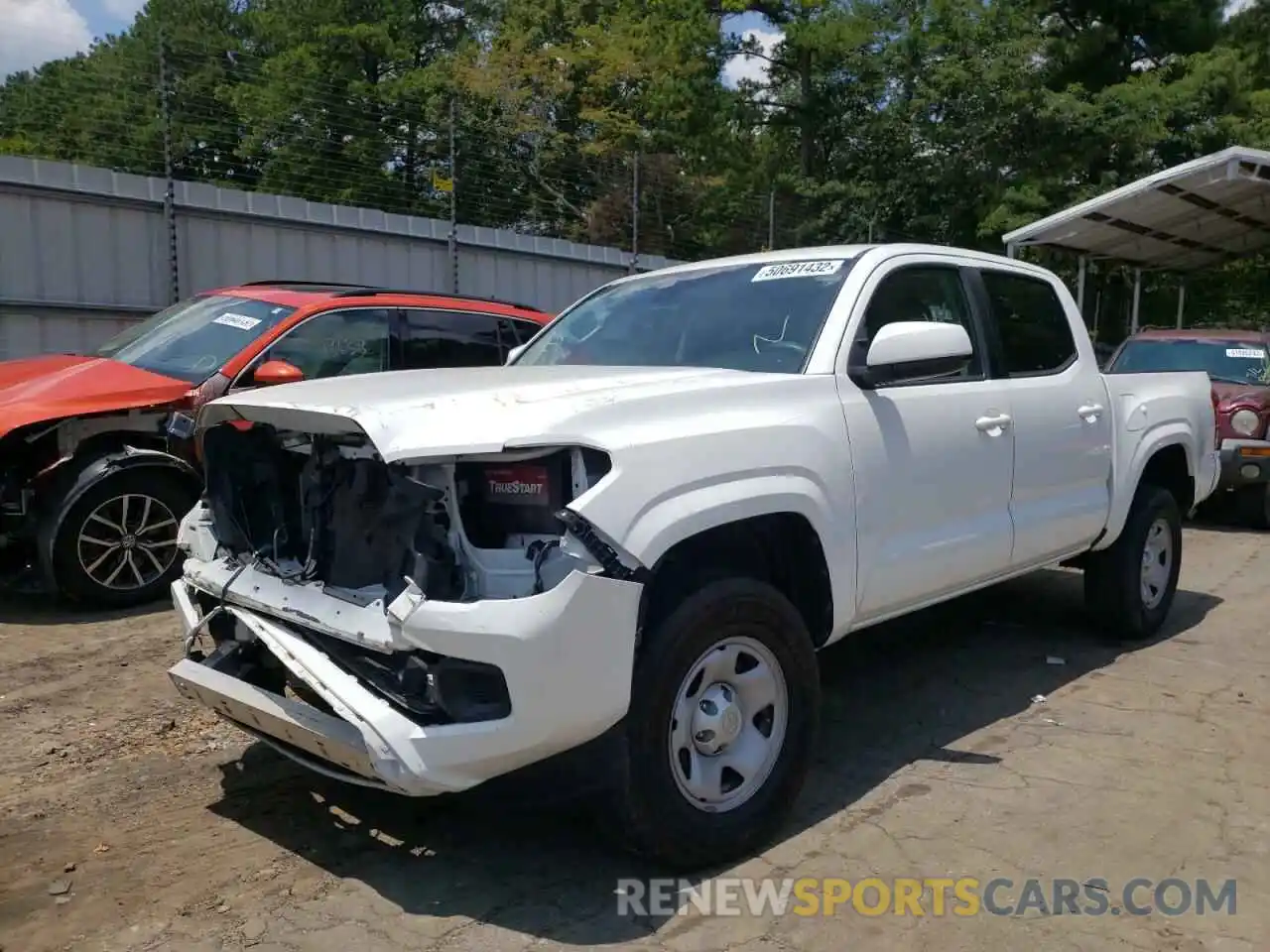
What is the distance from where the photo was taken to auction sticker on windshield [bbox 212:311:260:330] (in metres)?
6.59

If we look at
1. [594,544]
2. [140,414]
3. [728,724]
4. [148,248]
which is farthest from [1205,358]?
[148,248]

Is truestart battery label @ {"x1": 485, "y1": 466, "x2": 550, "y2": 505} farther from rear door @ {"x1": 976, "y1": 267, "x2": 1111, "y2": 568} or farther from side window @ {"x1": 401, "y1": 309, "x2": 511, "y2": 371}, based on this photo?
side window @ {"x1": 401, "y1": 309, "x2": 511, "y2": 371}

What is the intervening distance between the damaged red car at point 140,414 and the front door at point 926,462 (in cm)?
315

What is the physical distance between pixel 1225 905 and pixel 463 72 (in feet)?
105

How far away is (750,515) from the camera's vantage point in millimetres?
3246

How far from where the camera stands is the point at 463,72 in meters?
31.7

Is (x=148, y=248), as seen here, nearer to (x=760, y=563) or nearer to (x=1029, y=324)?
(x=1029, y=324)

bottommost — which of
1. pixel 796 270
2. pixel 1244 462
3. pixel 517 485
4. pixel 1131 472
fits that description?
pixel 1244 462

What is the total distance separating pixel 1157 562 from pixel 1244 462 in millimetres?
4243

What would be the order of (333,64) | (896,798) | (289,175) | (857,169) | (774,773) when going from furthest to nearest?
(333,64), (857,169), (289,175), (896,798), (774,773)

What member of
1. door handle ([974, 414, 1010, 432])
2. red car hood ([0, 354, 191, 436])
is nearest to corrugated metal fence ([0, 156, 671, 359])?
red car hood ([0, 354, 191, 436])

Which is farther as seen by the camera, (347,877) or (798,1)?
(798,1)

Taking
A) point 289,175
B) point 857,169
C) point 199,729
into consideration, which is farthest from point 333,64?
point 199,729

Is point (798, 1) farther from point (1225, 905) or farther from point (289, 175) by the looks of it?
point (1225, 905)
